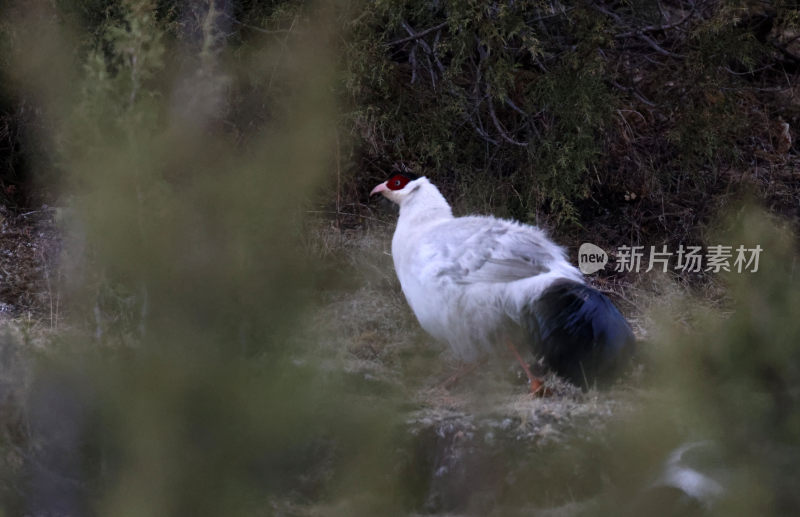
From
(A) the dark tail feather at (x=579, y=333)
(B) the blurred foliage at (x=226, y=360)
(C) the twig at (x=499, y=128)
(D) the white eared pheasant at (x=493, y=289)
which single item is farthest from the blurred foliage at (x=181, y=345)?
(C) the twig at (x=499, y=128)

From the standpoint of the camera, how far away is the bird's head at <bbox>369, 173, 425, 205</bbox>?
2.71 metres

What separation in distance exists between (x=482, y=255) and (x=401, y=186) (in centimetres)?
47

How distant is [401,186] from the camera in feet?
8.93

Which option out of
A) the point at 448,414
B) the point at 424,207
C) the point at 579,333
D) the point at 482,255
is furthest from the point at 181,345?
the point at 424,207

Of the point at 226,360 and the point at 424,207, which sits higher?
the point at 226,360

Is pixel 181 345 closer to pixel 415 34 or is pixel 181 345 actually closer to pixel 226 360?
pixel 226 360

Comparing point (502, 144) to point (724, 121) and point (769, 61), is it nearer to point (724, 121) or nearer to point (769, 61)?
point (724, 121)

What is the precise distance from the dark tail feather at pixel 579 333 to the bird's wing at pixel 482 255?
12 cm

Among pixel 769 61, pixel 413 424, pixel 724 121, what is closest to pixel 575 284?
pixel 413 424

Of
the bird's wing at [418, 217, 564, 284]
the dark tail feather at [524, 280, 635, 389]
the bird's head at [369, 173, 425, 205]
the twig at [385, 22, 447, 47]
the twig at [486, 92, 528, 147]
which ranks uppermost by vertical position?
the twig at [385, 22, 447, 47]

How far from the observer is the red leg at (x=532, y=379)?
2.29m

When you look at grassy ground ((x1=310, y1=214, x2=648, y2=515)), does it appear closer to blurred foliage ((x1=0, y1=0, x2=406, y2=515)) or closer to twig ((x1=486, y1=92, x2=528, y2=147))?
blurred foliage ((x1=0, y1=0, x2=406, y2=515))

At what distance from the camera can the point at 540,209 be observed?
3590 millimetres

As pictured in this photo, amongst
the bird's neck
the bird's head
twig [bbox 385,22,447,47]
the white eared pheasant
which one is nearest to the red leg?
the white eared pheasant
